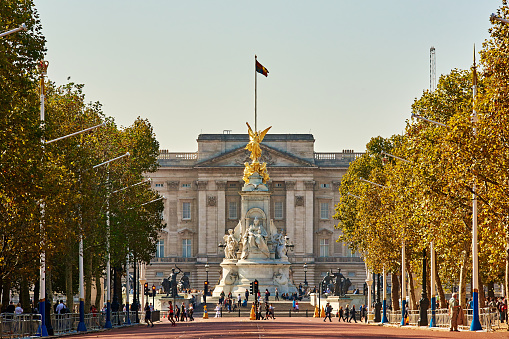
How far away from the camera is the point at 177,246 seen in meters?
178

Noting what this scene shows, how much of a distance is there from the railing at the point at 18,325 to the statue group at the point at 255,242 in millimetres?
53713

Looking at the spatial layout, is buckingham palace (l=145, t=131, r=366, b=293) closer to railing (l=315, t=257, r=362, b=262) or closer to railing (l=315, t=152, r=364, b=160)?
railing (l=315, t=257, r=362, b=262)

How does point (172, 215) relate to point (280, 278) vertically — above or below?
above

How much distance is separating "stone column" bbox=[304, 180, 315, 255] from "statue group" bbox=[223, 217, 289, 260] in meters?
60.5

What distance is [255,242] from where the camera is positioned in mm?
109500

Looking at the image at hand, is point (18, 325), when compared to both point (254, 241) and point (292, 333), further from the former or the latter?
point (254, 241)

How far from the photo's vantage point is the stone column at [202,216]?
176 m

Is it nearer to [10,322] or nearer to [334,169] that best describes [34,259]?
[10,322]

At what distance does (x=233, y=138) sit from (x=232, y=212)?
11347 mm

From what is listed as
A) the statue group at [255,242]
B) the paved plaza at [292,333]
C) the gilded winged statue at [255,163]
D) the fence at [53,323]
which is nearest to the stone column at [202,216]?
the gilded winged statue at [255,163]

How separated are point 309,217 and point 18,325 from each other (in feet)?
412

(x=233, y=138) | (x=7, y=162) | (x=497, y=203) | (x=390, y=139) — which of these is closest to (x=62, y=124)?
(x=7, y=162)

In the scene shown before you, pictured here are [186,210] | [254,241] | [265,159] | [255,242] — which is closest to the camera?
[254,241]

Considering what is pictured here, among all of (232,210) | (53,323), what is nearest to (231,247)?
(53,323)
